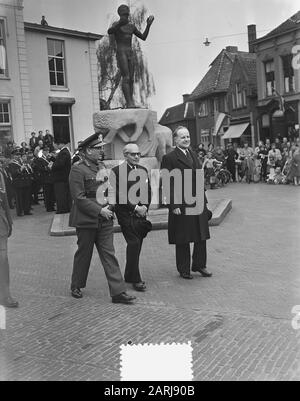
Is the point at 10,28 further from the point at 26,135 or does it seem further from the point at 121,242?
the point at 121,242

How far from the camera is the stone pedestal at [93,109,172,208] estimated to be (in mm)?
11594

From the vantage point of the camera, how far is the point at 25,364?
404 cm

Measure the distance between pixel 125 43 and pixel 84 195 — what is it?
674 centimetres

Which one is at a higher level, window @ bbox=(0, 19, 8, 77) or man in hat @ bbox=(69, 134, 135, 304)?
window @ bbox=(0, 19, 8, 77)

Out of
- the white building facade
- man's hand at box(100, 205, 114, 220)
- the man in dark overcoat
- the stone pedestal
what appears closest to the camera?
man's hand at box(100, 205, 114, 220)

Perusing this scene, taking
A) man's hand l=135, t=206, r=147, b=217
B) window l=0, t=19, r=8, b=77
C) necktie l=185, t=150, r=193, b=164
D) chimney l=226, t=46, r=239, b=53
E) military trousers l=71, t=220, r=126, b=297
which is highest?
chimney l=226, t=46, r=239, b=53

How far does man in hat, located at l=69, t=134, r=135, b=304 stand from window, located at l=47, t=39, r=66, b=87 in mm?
16493

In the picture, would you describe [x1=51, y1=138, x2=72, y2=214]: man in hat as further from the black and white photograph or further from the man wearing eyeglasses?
the man wearing eyeglasses

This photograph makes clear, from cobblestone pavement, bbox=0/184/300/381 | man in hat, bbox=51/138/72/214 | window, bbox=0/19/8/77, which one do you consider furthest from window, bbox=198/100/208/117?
cobblestone pavement, bbox=0/184/300/381

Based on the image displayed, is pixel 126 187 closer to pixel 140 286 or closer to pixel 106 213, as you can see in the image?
pixel 106 213

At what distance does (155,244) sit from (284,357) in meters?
4.87

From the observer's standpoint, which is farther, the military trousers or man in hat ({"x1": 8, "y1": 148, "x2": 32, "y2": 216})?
man in hat ({"x1": 8, "y1": 148, "x2": 32, "y2": 216})

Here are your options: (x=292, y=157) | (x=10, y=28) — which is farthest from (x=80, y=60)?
(x=292, y=157)

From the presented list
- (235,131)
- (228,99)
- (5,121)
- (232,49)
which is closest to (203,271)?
(5,121)
